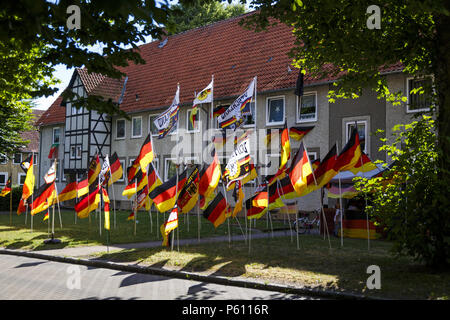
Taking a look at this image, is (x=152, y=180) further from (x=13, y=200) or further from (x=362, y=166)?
(x=13, y=200)

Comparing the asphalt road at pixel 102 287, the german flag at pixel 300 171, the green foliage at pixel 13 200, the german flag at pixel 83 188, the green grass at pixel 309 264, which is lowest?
the asphalt road at pixel 102 287

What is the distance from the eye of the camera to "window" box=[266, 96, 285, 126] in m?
25.2

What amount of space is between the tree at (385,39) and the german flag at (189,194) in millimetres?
4504

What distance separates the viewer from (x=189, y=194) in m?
13.3

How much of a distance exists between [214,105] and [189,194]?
15.5 m

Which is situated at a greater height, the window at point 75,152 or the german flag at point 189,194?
the window at point 75,152

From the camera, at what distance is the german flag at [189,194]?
43.4 feet

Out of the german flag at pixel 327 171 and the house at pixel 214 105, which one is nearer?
the german flag at pixel 327 171

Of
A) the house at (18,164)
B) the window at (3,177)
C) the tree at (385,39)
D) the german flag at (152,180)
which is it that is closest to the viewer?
the tree at (385,39)

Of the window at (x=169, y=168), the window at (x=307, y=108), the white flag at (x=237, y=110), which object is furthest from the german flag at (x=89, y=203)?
the window at (x=169, y=168)

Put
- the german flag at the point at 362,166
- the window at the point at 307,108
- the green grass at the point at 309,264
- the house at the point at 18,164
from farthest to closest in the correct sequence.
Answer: the house at the point at 18,164
the window at the point at 307,108
the german flag at the point at 362,166
the green grass at the point at 309,264

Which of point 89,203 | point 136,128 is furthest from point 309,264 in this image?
point 136,128

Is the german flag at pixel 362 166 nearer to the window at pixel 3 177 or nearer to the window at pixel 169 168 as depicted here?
the window at pixel 169 168
